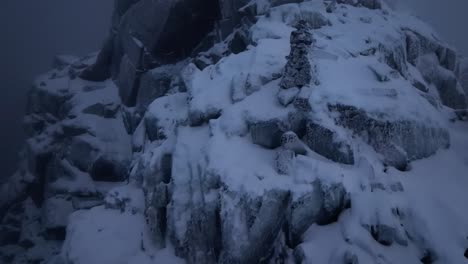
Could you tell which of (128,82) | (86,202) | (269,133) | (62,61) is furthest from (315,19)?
(62,61)

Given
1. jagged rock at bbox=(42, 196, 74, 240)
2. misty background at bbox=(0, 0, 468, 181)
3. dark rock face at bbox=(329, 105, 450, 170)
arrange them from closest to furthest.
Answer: dark rock face at bbox=(329, 105, 450, 170) → jagged rock at bbox=(42, 196, 74, 240) → misty background at bbox=(0, 0, 468, 181)

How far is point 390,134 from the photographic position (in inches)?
589

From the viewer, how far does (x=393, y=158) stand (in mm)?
14594

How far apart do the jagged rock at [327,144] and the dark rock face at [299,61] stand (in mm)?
2313

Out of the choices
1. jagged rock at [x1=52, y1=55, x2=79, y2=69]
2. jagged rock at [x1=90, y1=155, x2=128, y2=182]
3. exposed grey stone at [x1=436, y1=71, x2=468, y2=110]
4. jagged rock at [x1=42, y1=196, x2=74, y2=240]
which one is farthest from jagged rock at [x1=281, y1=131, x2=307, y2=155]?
jagged rock at [x1=52, y1=55, x2=79, y2=69]

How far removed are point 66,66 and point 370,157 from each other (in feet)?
142

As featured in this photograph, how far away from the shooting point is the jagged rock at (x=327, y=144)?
13984 mm

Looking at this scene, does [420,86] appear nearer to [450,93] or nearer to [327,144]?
[450,93]

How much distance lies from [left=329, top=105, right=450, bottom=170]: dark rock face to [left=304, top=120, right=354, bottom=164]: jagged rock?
41.7 inches

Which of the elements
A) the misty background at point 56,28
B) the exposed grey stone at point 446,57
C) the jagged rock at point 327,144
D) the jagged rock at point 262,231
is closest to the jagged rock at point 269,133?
the jagged rock at point 327,144

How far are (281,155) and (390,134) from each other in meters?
5.08

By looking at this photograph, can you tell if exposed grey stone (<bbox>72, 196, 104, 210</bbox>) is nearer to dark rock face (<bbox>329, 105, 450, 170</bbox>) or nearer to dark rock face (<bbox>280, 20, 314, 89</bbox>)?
dark rock face (<bbox>280, 20, 314, 89</bbox>)

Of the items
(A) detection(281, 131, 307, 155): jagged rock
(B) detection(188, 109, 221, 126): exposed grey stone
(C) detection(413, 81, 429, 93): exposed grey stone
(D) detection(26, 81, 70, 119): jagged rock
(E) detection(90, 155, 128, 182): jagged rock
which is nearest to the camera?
(A) detection(281, 131, 307, 155): jagged rock

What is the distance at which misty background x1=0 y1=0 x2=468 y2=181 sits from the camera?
91169 millimetres
